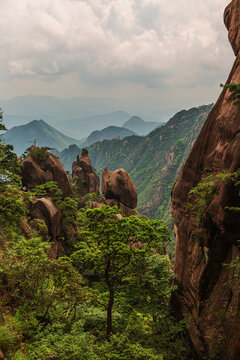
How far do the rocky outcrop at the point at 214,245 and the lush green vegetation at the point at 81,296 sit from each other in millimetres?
1311

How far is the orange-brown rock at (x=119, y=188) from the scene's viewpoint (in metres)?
40.2

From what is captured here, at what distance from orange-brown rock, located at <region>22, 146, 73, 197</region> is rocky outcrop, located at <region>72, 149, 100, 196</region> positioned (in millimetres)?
21810

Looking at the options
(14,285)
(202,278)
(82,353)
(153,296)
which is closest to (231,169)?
(202,278)

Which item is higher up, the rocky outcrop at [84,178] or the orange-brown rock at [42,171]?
the rocky outcrop at [84,178]

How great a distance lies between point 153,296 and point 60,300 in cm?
575

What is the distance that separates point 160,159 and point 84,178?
109m

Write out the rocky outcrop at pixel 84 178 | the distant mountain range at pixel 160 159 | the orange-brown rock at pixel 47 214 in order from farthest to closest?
the distant mountain range at pixel 160 159, the rocky outcrop at pixel 84 178, the orange-brown rock at pixel 47 214

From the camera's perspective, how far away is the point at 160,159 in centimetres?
15525

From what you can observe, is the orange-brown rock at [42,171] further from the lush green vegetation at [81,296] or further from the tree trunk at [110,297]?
the tree trunk at [110,297]

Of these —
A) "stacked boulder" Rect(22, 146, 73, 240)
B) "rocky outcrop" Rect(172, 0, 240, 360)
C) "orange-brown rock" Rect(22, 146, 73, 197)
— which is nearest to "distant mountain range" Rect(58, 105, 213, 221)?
"orange-brown rock" Rect(22, 146, 73, 197)

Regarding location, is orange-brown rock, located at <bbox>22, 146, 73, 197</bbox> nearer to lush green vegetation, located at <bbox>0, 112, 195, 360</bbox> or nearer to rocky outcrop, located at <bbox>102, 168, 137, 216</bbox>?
rocky outcrop, located at <bbox>102, 168, 137, 216</bbox>

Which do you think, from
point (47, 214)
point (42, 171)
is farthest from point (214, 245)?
point (42, 171)

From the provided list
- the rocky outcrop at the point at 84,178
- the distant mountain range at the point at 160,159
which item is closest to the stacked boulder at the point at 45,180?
the rocky outcrop at the point at 84,178

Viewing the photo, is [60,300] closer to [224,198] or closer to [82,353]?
[82,353]
